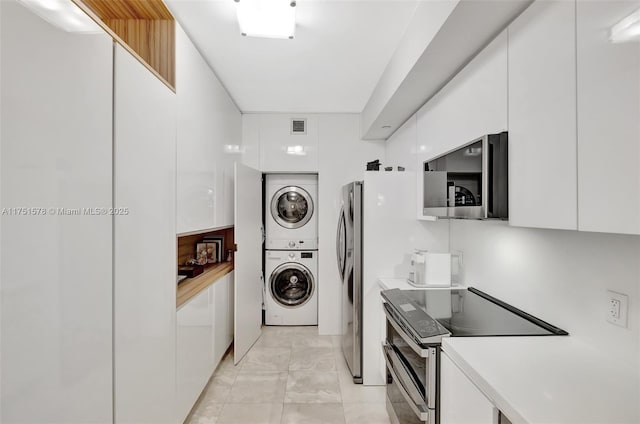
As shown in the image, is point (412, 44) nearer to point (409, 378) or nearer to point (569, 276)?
point (569, 276)

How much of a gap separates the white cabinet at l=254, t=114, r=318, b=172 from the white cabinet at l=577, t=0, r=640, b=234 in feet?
9.41

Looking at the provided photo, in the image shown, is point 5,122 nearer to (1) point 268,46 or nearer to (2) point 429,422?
(1) point 268,46

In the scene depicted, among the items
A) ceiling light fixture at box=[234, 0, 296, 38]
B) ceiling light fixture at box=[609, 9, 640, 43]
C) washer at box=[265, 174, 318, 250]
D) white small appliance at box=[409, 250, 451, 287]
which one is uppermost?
ceiling light fixture at box=[234, 0, 296, 38]

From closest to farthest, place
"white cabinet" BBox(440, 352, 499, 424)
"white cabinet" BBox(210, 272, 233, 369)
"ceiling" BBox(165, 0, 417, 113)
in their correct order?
"white cabinet" BBox(440, 352, 499, 424)
"ceiling" BBox(165, 0, 417, 113)
"white cabinet" BBox(210, 272, 233, 369)

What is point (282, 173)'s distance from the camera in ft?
12.9

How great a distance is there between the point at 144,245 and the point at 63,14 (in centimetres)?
95

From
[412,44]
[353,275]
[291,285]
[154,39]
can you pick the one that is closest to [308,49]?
[412,44]

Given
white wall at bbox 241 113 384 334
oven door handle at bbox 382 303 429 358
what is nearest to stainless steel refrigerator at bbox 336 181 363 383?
oven door handle at bbox 382 303 429 358

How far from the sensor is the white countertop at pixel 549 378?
0.88 meters

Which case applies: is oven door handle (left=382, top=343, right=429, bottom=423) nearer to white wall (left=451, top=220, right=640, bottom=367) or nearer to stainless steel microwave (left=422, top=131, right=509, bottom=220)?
white wall (left=451, top=220, right=640, bottom=367)

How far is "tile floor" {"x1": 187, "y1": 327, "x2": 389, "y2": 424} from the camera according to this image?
2.14 metres

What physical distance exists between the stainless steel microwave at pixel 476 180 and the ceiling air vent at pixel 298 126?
6.87ft

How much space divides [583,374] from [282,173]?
336cm

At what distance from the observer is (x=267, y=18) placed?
1.74 m
